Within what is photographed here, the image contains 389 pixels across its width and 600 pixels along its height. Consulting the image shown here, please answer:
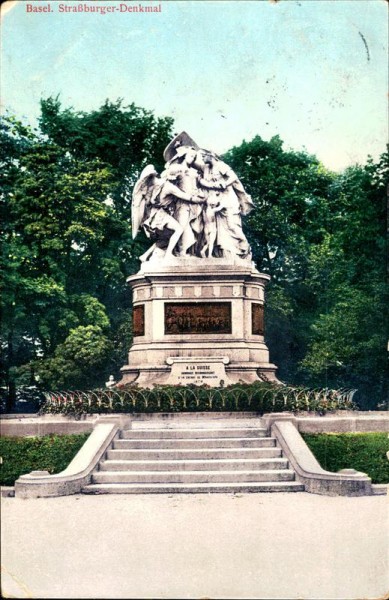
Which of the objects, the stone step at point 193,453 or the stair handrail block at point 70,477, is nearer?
Answer: the stair handrail block at point 70,477

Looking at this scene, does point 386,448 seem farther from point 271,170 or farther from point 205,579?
point 271,170

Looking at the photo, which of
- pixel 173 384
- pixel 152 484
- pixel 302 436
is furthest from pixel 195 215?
pixel 152 484

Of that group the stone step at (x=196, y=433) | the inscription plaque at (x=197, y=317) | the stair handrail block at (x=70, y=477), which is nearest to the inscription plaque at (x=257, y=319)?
the inscription plaque at (x=197, y=317)

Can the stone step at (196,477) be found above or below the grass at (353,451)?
below

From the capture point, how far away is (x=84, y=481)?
14344mm

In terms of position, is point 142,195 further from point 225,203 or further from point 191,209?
point 225,203

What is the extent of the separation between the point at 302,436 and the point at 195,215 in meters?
9.39

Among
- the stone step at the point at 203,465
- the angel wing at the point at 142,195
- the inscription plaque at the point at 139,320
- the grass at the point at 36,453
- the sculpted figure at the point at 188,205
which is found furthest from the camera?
the angel wing at the point at 142,195

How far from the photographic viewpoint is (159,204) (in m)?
24.3

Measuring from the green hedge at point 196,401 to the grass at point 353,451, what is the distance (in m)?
1.69

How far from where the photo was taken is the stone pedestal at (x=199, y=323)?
2230 centimetres

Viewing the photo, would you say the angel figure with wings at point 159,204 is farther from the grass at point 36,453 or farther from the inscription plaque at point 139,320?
the grass at point 36,453

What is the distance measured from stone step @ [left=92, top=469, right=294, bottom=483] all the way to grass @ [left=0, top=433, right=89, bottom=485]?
5.13ft

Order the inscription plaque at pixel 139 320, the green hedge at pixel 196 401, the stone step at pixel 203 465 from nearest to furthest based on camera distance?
the stone step at pixel 203 465, the green hedge at pixel 196 401, the inscription plaque at pixel 139 320
